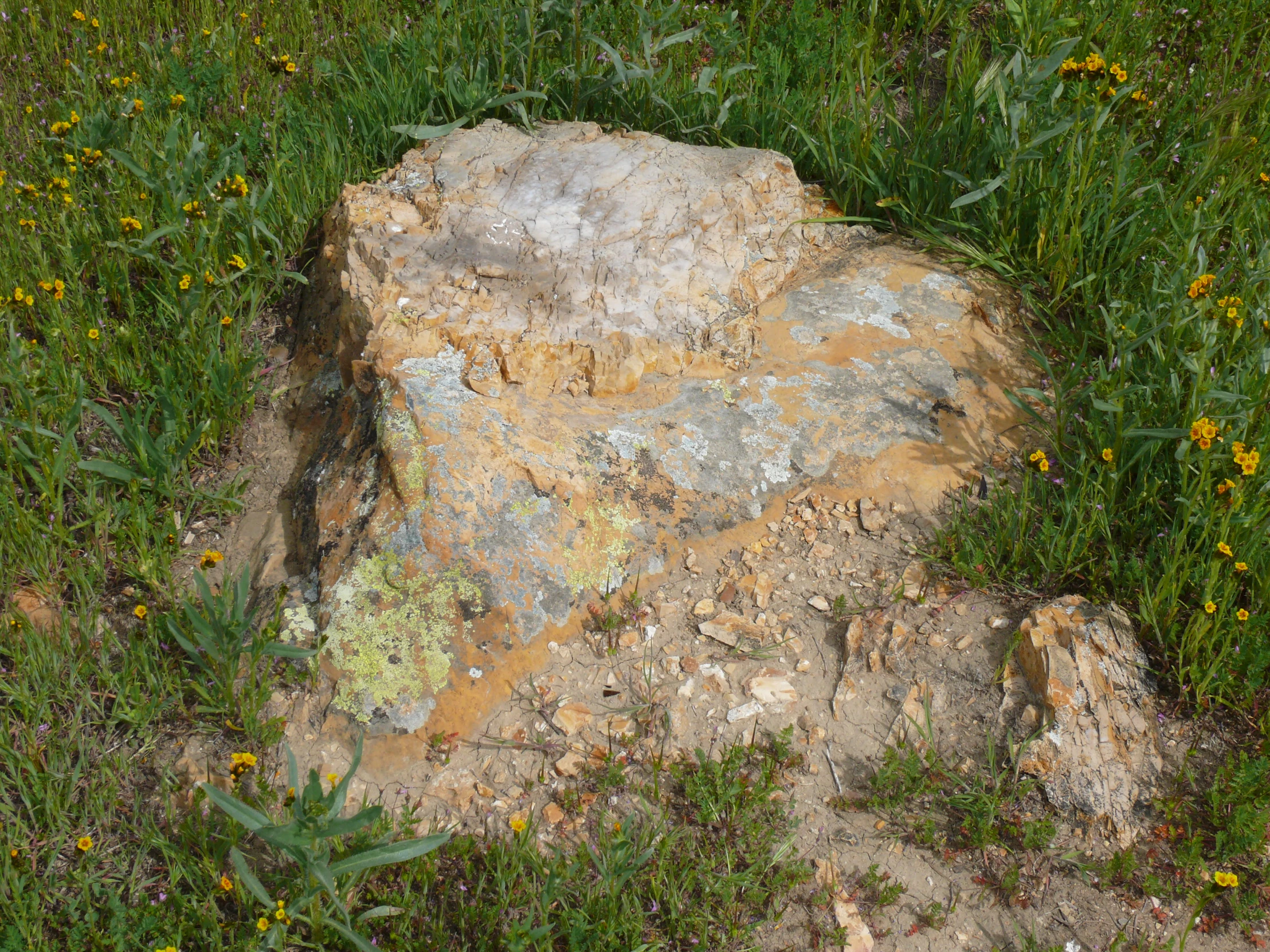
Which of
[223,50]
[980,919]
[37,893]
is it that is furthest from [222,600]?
[223,50]

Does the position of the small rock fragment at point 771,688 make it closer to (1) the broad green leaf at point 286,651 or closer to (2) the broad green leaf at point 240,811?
(1) the broad green leaf at point 286,651

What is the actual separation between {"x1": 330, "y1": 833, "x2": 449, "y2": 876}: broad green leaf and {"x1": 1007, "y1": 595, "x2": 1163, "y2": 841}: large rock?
1.51 metres

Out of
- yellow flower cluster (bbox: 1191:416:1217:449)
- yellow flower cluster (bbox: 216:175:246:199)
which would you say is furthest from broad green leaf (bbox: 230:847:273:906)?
yellow flower cluster (bbox: 1191:416:1217:449)

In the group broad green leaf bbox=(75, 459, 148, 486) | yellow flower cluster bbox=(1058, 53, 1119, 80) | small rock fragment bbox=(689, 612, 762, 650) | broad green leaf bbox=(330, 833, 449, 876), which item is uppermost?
yellow flower cluster bbox=(1058, 53, 1119, 80)

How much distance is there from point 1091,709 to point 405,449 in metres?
2.04

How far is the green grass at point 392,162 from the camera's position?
2566 millimetres

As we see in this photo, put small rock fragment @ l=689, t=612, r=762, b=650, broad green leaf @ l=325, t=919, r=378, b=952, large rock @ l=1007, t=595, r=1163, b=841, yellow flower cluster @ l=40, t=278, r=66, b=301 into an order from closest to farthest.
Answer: broad green leaf @ l=325, t=919, r=378, b=952
large rock @ l=1007, t=595, r=1163, b=841
small rock fragment @ l=689, t=612, r=762, b=650
yellow flower cluster @ l=40, t=278, r=66, b=301

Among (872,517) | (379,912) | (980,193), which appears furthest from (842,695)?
(980,193)

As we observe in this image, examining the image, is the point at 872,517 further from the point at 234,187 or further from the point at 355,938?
the point at 234,187

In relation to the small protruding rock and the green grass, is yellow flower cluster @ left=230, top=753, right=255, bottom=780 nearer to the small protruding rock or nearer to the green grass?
the green grass

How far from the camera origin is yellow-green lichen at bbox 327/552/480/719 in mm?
2596

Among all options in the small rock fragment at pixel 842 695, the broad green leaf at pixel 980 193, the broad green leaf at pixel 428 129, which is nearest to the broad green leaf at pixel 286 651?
the small rock fragment at pixel 842 695

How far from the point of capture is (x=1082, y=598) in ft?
8.92

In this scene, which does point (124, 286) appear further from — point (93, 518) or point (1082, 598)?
point (1082, 598)
